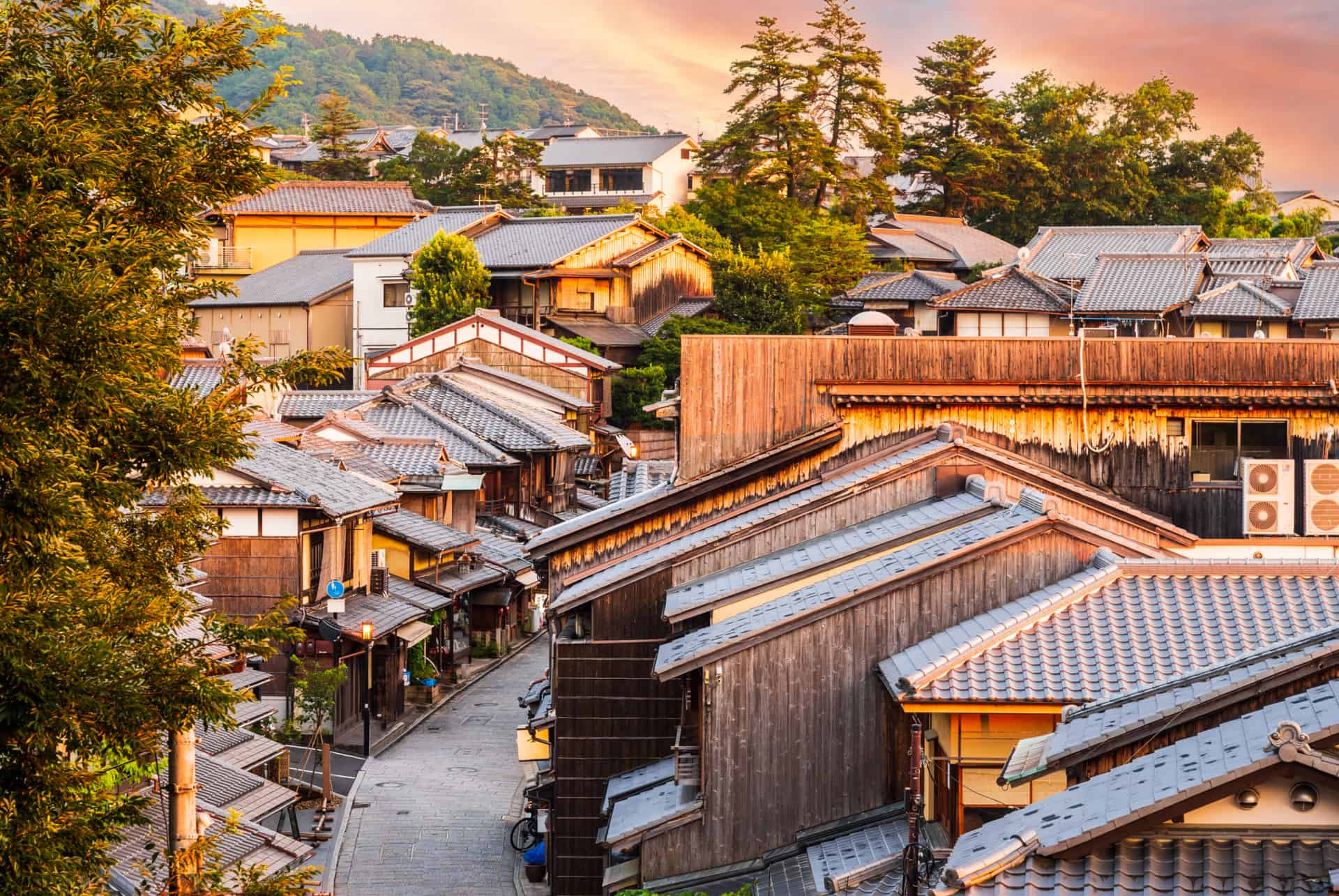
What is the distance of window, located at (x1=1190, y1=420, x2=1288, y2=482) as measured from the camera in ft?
78.0

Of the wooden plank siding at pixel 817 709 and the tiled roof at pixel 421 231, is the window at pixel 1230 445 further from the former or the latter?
the tiled roof at pixel 421 231

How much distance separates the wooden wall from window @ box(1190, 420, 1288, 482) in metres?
9.54

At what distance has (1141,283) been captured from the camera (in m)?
48.9

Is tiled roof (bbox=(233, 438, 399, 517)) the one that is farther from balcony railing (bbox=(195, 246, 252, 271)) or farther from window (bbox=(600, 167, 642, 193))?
window (bbox=(600, 167, 642, 193))

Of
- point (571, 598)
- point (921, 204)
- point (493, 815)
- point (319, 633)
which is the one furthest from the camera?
point (921, 204)

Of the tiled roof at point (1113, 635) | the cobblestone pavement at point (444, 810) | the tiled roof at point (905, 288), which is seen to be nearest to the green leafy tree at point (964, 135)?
the tiled roof at point (905, 288)

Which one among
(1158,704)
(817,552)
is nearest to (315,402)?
(817,552)

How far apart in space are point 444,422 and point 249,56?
3592 centimetres

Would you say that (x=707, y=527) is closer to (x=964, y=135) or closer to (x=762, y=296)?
(x=762, y=296)

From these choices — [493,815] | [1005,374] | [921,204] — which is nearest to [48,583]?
[1005,374]

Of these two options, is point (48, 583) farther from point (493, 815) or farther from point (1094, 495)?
point (493, 815)

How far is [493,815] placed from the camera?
27672 millimetres

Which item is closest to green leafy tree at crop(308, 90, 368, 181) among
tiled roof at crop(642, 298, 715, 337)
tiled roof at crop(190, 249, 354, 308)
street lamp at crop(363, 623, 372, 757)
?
tiled roof at crop(190, 249, 354, 308)

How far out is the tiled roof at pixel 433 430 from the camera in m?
46.8
